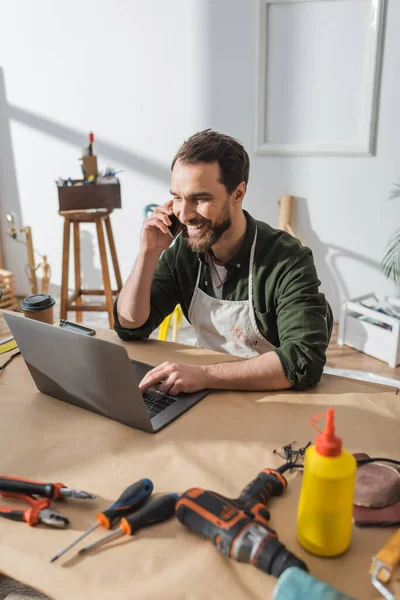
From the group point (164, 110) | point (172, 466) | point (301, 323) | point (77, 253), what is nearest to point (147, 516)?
point (172, 466)

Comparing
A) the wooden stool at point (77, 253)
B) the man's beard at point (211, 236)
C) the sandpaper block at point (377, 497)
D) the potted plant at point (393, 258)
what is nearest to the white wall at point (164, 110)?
the potted plant at point (393, 258)

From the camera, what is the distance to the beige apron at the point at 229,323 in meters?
1.56

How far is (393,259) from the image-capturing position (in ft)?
9.87

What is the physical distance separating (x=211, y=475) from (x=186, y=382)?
0.31m

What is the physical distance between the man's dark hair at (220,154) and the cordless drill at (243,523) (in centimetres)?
84

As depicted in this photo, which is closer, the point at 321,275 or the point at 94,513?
the point at 94,513

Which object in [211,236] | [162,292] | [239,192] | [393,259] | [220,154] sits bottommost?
[393,259]

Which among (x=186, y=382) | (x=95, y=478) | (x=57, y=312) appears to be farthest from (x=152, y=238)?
(x=57, y=312)

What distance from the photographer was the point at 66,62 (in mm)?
3219

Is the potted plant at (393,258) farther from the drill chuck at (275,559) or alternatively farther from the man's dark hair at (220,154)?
the drill chuck at (275,559)

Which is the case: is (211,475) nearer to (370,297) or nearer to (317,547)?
(317,547)

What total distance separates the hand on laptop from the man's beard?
40cm

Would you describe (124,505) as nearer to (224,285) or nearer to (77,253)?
(224,285)

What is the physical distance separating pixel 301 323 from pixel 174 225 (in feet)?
1.51
